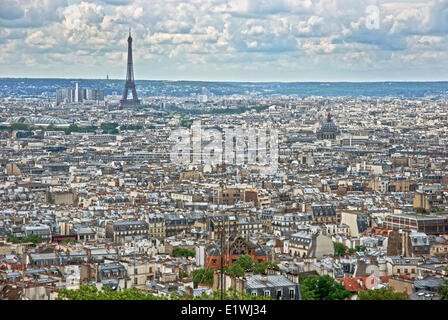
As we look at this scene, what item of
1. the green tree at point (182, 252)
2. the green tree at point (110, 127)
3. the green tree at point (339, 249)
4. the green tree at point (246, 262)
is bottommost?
the green tree at point (110, 127)

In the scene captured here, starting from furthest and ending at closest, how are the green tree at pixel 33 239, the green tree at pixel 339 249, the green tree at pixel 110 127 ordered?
the green tree at pixel 110 127, the green tree at pixel 33 239, the green tree at pixel 339 249

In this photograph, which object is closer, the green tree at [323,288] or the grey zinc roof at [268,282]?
the grey zinc roof at [268,282]

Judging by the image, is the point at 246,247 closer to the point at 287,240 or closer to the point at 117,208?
the point at 287,240

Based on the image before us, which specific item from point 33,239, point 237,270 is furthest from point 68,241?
point 237,270

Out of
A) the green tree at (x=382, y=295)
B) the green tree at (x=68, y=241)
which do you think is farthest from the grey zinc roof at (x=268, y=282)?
the green tree at (x=68, y=241)

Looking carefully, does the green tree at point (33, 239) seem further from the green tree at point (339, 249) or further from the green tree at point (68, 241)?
the green tree at point (339, 249)

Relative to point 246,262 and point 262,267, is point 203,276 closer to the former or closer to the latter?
point 262,267

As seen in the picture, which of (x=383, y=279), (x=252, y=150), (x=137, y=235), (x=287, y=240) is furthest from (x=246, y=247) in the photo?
(x=252, y=150)
